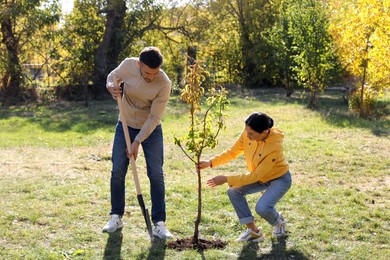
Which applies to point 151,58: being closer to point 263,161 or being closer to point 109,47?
point 263,161

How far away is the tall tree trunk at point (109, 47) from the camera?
21.4 meters

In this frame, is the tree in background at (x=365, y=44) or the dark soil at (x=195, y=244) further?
the tree in background at (x=365, y=44)

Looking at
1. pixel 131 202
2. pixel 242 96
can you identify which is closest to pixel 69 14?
pixel 242 96

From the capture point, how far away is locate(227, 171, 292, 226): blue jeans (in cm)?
541

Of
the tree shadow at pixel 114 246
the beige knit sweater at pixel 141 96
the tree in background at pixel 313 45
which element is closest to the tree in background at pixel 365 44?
the tree in background at pixel 313 45

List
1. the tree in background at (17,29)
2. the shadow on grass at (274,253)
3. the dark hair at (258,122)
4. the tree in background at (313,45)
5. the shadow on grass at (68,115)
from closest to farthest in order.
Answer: the dark hair at (258,122) < the shadow on grass at (274,253) < the shadow on grass at (68,115) < the tree in background at (313,45) < the tree in background at (17,29)

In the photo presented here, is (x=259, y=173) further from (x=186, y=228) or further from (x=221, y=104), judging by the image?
(x=186, y=228)

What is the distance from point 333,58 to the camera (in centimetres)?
1798

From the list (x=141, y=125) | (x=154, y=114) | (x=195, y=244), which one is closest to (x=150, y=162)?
(x=141, y=125)

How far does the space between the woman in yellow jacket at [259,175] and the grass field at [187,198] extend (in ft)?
0.90

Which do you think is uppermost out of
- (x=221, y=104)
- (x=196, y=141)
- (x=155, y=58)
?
(x=155, y=58)

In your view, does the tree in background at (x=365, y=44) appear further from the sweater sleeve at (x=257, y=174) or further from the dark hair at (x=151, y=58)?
the dark hair at (x=151, y=58)

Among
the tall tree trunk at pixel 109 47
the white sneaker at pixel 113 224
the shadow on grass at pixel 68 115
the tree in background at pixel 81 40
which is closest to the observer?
the white sneaker at pixel 113 224

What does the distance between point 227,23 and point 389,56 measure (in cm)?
1539
